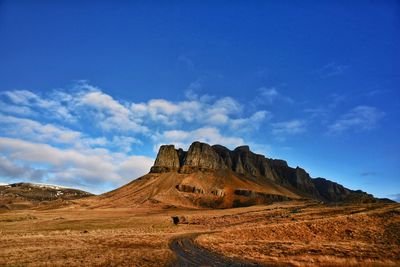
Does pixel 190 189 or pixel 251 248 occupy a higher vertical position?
pixel 190 189

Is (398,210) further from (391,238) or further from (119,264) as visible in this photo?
(119,264)

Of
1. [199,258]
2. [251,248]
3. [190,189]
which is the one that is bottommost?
[199,258]

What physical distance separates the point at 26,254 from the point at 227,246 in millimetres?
19511

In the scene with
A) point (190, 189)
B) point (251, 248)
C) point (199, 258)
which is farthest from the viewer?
point (190, 189)

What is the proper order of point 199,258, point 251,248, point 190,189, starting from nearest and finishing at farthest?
point 199,258
point 251,248
point 190,189

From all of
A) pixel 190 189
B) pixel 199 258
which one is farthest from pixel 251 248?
pixel 190 189

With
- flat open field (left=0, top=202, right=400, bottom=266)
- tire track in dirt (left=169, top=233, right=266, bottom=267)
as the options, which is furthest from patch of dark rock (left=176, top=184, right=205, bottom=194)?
tire track in dirt (left=169, top=233, right=266, bottom=267)

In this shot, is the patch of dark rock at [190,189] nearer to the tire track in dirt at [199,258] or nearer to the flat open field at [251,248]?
the flat open field at [251,248]

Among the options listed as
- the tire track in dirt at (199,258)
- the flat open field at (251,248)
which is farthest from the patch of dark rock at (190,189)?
the tire track in dirt at (199,258)

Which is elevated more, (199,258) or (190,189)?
(190,189)

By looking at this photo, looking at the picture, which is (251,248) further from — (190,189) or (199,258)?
(190,189)

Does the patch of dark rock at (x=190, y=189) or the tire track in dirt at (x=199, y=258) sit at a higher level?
the patch of dark rock at (x=190, y=189)

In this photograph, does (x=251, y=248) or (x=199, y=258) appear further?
(x=251, y=248)

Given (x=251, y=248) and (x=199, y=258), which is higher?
Result: (x=251, y=248)
